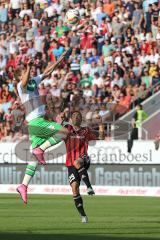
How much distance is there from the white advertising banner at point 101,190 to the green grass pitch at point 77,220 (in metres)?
3.04

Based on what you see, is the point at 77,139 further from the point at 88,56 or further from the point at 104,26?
the point at 104,26

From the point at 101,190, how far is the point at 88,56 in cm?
573

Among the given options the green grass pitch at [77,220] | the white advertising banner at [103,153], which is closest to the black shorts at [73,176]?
the green grass pitch at [77,220]

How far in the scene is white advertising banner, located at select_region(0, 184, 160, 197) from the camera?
24684 millimetres

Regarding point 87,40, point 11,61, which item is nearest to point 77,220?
point 87,40

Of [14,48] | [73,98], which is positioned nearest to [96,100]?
[73,98]

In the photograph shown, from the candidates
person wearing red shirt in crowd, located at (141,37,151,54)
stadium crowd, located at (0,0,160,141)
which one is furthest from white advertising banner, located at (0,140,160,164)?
person wearing red shirt in crowd, located at (141,37,151,54)

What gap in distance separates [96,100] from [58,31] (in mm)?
5307

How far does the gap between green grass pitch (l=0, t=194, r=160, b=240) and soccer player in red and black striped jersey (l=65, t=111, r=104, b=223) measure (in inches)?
20.0

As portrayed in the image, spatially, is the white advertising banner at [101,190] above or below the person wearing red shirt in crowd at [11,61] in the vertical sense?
below

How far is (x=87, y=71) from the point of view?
2872 centimetres

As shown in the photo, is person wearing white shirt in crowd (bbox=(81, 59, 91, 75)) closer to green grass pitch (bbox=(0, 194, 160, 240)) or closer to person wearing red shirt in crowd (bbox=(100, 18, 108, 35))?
person wearing red shirt in crowd (bbox=(100, 18, 108, 35))

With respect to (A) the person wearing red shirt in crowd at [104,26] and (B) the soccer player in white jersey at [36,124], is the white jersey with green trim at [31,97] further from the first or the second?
(A) the person wearing red shirt in crowd at [104,26]

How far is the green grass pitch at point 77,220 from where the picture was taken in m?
12.5
